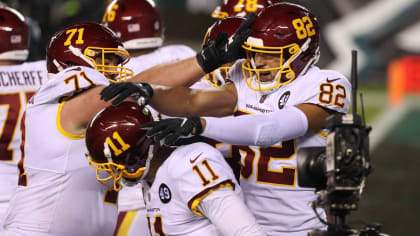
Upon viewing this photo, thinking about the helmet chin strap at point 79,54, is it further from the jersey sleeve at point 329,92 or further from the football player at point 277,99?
the jersey sleeve at point 329,92

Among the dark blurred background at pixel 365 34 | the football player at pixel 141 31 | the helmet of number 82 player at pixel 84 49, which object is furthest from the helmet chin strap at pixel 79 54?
the dark blurred background at pixel 365 34

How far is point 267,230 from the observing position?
4.02m

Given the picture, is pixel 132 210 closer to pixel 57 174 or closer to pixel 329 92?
→ pixel 57 174

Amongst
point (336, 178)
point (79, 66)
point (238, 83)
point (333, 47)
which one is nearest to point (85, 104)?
point (79, 66)

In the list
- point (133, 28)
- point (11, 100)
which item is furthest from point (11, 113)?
point (133, 28)

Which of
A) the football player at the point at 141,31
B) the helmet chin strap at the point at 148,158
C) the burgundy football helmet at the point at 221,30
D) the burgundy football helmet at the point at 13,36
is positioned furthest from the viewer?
the football player at the point at 141,31

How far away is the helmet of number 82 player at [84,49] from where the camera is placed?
172 inches

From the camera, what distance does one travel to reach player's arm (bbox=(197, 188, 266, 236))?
3213 mm

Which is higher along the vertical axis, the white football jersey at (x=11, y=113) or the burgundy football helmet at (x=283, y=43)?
the burgundy football helmet at (x=283, y=43)

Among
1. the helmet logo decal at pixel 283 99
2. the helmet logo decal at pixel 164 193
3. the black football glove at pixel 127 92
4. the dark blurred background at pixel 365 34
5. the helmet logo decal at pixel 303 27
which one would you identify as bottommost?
the dark blurred background at pixel 365 34

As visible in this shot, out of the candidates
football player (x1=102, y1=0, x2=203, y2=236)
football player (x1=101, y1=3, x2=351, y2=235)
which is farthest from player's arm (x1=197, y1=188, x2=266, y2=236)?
football player (x1=102, y1=0, x2=203, y2=236)

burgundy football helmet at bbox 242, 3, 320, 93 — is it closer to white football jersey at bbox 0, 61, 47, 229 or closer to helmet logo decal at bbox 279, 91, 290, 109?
helmet logo decal at bbox 279, 91, 290, 109

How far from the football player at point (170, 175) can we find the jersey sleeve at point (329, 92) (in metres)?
0.71

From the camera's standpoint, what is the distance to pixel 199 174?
3361 mm
